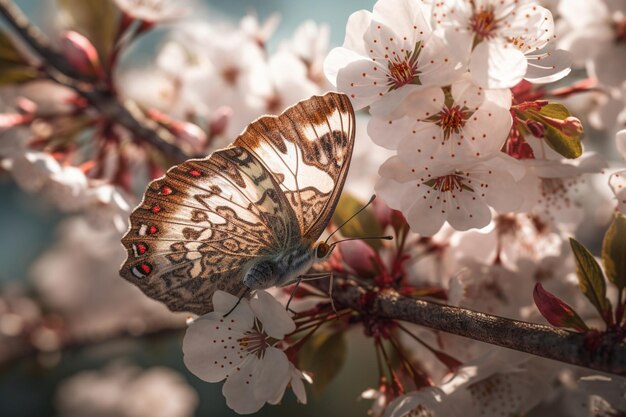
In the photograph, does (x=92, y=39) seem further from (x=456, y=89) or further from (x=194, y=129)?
(x=456, y=89)

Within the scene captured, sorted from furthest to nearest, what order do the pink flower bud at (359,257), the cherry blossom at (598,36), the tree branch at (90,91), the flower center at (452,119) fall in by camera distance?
the tree branch at (90,91), the cherry blossom at (598,36), the pink flower bud at (359,257), the flower center at (452,119)

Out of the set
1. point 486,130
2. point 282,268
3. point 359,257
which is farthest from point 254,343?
point 486,130

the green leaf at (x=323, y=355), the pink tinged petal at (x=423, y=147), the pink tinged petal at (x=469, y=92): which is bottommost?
the green leaf at (x=323, y=355)

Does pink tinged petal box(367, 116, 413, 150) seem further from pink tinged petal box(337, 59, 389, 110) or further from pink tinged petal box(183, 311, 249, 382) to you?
pink tinged petal box(183, 311, 249, 382)

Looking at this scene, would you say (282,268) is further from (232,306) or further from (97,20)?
(97,20)

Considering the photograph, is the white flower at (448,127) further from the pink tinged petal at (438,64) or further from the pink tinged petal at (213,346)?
the pink tinged petal at (213,346)

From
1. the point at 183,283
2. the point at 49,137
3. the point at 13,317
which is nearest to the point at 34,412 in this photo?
the point at 13,317

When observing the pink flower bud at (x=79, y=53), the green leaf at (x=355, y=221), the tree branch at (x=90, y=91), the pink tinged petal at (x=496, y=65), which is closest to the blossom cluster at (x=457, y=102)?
the pink tinged petal at (x=496, y=65)
